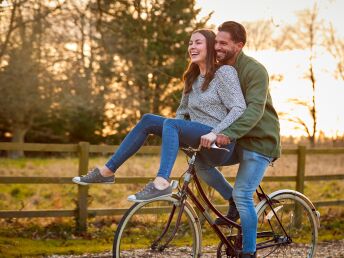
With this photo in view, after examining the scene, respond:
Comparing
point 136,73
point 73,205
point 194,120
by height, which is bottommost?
point 73,205

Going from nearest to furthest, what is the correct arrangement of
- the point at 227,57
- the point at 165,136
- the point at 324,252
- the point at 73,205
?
the point at 165,136
the point at 227,57
the point at 324,252
the point at 73,205

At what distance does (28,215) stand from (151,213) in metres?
3.15

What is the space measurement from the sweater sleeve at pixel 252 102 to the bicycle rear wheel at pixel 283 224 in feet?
2.98

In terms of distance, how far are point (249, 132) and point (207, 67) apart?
537 millimetres

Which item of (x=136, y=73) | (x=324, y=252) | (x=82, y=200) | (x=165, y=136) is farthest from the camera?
(x=136, y=73)

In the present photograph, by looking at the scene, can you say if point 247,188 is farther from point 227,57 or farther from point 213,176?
point 227,57

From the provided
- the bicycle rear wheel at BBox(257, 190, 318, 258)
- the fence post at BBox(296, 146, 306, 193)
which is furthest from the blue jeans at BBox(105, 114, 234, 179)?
the fence post at BBox(296, 146, 306, 193)

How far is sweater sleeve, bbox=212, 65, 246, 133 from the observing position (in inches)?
157

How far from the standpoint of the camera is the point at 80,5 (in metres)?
12.8

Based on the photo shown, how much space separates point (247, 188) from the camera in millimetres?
4266

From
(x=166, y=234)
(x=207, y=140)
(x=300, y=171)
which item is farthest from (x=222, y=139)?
(x=300, y=171)

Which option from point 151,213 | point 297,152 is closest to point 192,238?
point 151,213

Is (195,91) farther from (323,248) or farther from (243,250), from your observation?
(323,248)

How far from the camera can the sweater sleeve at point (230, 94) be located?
157 inches
